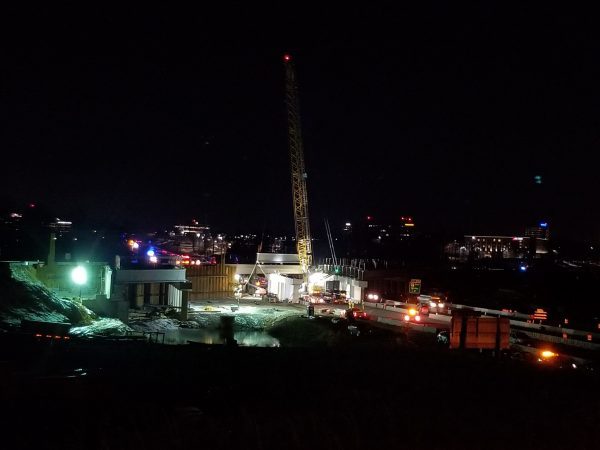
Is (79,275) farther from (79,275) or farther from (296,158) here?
(296,158)

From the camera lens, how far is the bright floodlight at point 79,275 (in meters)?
27.3

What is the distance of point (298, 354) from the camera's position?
13.0 metres

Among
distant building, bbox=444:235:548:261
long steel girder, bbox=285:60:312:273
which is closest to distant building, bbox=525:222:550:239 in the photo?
distant building, bbox=444:235:548:261

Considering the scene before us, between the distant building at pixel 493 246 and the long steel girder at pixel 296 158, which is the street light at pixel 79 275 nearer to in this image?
the long steel girder at pixel 296 158

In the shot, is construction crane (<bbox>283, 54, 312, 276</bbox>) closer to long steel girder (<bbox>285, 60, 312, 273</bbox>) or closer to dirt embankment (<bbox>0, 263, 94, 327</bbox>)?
long steel girder (<bbox>285, 60, 312, 273</bbox>)

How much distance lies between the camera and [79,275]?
27.5m

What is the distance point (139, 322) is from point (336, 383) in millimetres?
18775

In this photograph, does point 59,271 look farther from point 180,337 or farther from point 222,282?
point 222,282

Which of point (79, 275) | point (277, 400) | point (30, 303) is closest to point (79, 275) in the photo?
point (79, 275)

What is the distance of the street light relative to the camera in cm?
2734

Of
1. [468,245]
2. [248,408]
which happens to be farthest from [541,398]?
[468,245]

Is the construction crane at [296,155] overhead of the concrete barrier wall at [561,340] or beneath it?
overhead

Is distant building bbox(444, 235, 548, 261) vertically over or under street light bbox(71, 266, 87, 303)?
over

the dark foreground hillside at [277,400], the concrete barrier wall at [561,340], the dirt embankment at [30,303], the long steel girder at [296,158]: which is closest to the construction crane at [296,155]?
the long steel girder at [296,158]
